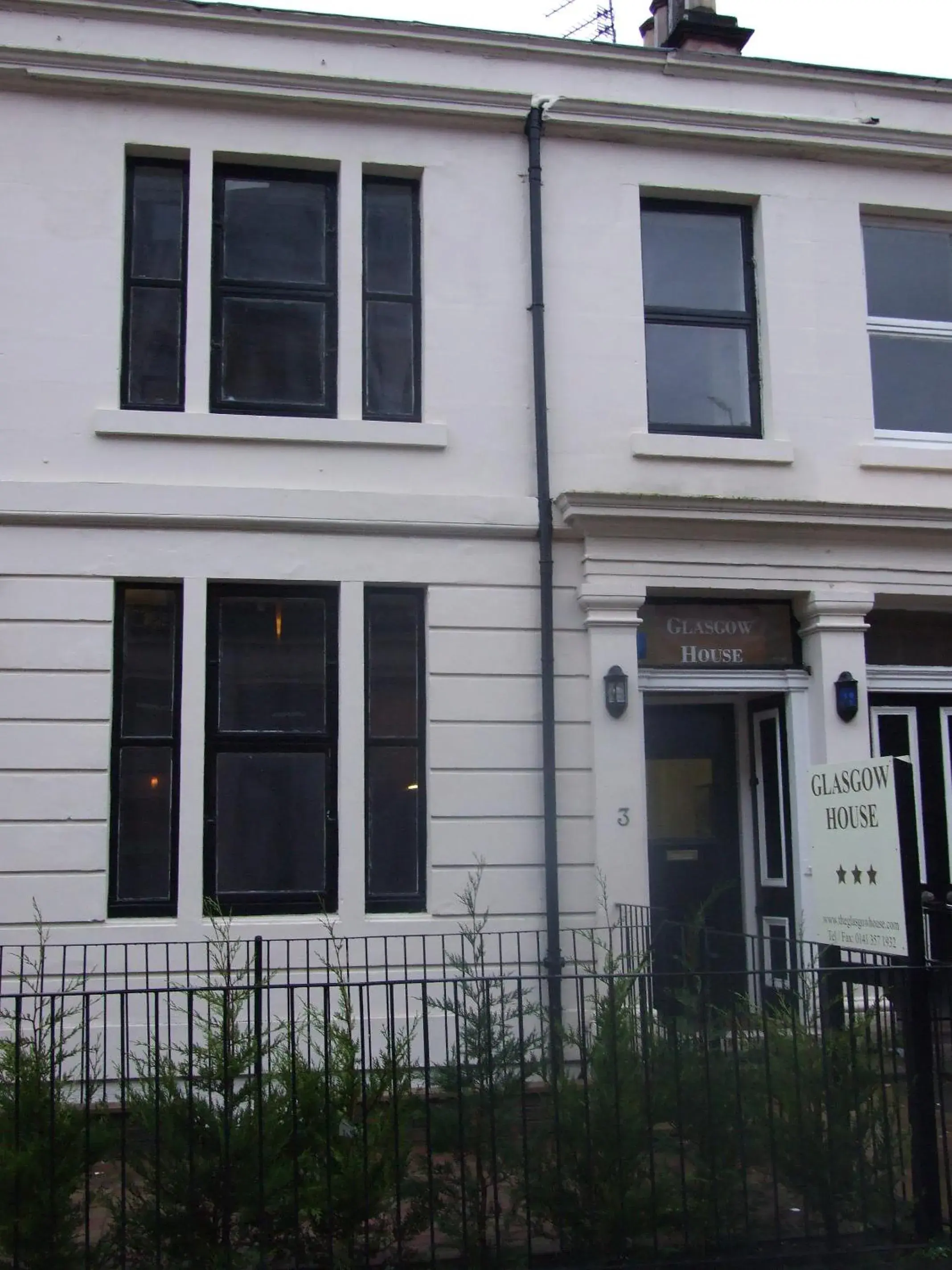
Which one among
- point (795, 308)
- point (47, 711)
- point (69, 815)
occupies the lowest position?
point (69, 815)

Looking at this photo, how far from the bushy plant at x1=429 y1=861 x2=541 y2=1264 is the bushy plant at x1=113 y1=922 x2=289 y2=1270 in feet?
2.29

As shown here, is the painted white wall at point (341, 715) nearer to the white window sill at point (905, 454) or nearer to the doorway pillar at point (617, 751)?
the doorway pillar at point (617, 751)

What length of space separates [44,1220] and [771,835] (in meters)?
6.65

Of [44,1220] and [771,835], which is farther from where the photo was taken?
[771,835]

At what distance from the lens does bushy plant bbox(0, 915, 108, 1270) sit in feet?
16.4

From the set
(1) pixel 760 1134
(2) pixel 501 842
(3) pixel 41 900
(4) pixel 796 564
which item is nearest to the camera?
(1) pixel 760 1134

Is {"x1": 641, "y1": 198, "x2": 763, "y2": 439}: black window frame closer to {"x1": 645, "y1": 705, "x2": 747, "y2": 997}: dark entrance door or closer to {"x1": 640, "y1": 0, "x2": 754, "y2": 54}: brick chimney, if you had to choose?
{"x1": 640, "y1": 0, "x2": 754, "y2": 54}: brick chimney

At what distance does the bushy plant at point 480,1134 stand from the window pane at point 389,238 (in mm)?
6000

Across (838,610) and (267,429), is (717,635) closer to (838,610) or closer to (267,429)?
(838,610)

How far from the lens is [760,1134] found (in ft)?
18.6

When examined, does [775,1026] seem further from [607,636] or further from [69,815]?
[69,815]

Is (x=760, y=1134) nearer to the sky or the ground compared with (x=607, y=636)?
nearer to the ground

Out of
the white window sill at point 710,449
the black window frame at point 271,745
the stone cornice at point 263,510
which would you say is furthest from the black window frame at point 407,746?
the white window sill at point 710,449

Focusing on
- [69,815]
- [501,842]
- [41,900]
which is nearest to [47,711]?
[69,815]
